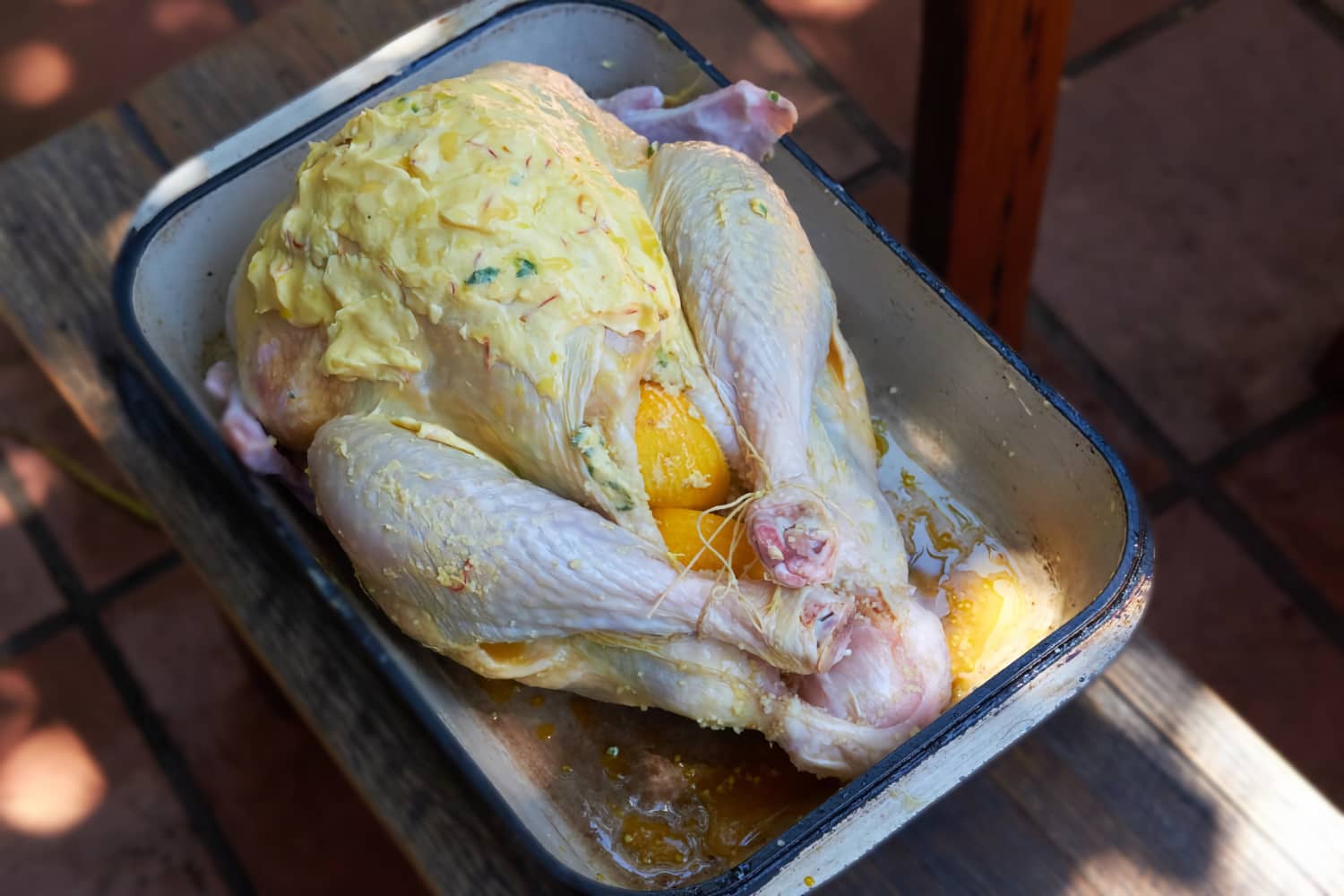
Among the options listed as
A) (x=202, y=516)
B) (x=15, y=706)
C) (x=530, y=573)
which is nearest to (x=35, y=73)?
(x=15, y=706)

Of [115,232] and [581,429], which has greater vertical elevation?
[115,232]

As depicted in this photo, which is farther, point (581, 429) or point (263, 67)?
point (263, 67)

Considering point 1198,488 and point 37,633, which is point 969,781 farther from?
point 37,633

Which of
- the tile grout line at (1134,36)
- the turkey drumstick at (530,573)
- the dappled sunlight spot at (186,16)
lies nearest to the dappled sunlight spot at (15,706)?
the turkey drumstick at (530,573)

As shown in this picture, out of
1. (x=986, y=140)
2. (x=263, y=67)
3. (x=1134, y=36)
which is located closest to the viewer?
(x=986, y=140)

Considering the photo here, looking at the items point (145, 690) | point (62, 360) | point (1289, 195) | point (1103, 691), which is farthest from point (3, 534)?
point (1289, 195)

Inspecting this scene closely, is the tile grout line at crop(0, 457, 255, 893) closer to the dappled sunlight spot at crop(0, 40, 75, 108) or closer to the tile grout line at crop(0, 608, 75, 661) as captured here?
the tile grout line at crop(0, 608, 75, 661)

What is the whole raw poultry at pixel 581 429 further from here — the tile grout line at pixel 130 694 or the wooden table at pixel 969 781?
the tile grout line at pixel 130 694
